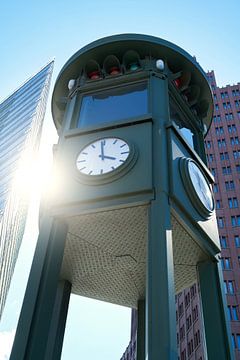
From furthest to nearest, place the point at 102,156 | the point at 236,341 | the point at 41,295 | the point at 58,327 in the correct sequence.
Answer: the point at 236,341
the point at 102,156
the point at 58,327
the point at 41,295

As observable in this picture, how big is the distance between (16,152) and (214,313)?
52.2 meters

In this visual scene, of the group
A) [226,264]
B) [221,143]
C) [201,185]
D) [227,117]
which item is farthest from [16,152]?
[201,185]

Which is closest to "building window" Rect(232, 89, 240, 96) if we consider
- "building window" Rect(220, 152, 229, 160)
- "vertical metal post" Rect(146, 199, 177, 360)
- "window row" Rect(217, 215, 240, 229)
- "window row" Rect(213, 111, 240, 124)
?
"window row" Rect(213, 111, 240, 124)

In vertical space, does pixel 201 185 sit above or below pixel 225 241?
below

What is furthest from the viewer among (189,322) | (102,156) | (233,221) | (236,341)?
(233,221)

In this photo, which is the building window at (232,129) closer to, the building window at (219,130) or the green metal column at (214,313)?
the building window at (219,130)

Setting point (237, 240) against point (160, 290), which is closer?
point (160, 290)

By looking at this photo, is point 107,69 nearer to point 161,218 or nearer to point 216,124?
point 161,218

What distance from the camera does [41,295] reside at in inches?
219

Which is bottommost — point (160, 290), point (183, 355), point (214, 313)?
point (160, 290)

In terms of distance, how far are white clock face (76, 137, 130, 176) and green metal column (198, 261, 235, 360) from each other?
2441 millimetres

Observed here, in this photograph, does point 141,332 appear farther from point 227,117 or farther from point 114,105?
point 227,117

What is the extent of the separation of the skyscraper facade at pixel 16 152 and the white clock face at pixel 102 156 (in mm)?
37841

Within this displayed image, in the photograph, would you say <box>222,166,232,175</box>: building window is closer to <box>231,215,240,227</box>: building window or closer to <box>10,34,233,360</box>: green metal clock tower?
<box>231,215,240,227</box>: building window
